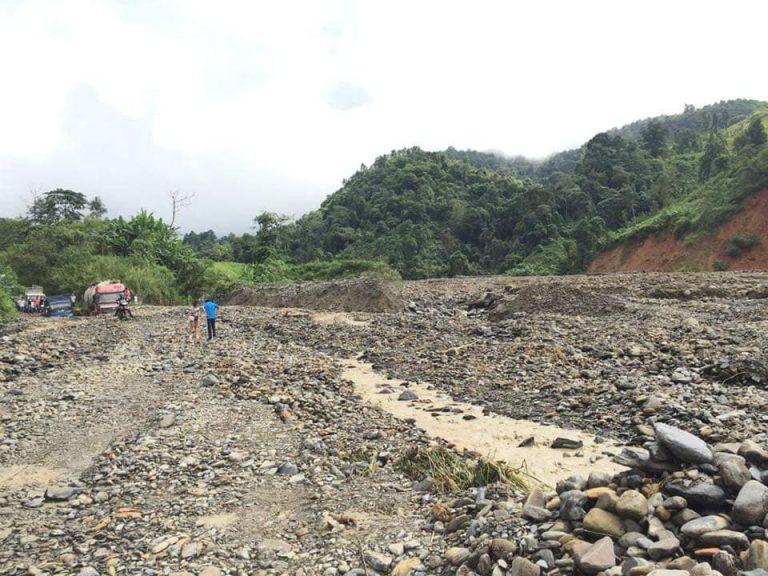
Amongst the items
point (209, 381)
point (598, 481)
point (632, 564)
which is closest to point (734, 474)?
point (598, 481)

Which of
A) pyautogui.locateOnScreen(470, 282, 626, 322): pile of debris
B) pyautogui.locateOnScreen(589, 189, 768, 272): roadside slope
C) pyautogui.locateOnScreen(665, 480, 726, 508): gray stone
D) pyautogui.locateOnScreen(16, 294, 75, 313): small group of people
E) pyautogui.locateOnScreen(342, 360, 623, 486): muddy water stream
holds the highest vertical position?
pyautogui.locateOnScreen(589, 189, 768, 272): roadside slope

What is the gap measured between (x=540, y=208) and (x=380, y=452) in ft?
203

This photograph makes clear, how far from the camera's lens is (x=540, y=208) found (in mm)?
64750

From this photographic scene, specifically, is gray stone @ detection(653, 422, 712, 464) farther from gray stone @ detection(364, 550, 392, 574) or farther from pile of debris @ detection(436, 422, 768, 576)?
gray stone @ detection(364, 550, 392, 574)

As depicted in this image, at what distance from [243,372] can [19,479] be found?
548 cm

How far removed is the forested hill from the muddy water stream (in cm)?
4469

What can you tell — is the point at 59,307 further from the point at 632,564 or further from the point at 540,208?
the point at 540,208

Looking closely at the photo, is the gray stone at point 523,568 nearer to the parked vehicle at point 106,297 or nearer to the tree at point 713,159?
the parked vehicle at point 106,297

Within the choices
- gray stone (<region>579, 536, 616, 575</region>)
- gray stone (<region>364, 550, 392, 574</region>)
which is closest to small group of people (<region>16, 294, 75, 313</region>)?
gray stone (<region>364, 550, 392, 574</region>)

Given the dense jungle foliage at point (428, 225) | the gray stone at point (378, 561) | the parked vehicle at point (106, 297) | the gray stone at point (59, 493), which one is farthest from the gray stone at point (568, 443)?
the dense jungle foliage at point (428, 225)

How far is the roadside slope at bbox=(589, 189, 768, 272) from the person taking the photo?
40.8m

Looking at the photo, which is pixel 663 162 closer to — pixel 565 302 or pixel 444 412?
pixel 565 302

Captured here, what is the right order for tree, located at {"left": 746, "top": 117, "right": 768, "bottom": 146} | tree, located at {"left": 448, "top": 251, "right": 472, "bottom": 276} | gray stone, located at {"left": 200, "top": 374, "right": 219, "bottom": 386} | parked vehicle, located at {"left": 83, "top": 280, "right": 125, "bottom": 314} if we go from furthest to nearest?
tree, located at {"left": 448, "top": 251, "right": 472, "bottom": 276} → tree, located at {"left": 746, "top": 117, "right": 768, "bottom": 146} → parked vehicle, located at {"left": 83, "top": 280, "right": 125, "bottom": 314} → gray stone, located at {"left": 200, "top": 374, "right": 219, "bottom": 386}

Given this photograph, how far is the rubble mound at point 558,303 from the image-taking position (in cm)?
1942
